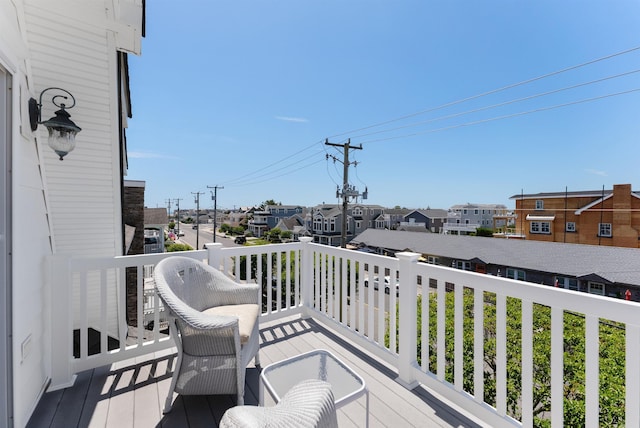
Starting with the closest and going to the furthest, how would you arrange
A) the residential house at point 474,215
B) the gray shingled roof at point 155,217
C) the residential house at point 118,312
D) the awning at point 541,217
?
the residential house at point 118,312, the gray shingled roof at point 155,217, the awning at point 541,217, the residential house at point 474,215

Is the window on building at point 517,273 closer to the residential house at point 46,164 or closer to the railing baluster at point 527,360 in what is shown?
the railing baluster at point 527,360

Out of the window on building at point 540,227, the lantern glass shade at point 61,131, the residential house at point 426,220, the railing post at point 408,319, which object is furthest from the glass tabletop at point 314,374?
the residential house at point 426,220

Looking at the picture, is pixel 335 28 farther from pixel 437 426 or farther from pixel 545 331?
pixel 437 426

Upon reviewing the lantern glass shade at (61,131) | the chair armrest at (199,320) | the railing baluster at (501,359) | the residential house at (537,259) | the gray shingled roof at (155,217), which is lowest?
the residential house at (537,259)

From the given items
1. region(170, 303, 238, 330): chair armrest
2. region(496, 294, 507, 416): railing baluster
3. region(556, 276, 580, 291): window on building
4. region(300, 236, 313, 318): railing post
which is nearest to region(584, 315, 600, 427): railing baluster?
region(496, 294, 507, 416): railing baluster

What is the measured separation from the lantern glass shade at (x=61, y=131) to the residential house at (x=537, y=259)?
7926 mm

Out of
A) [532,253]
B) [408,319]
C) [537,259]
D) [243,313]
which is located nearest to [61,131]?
[243,313]

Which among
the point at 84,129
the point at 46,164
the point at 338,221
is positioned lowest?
the point at 338,221

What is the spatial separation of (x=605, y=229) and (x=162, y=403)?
21979 mm

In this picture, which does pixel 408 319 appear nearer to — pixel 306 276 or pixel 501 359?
pixel 501 359

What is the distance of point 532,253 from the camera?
14.1 m

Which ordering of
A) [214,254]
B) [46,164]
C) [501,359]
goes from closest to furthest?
[501,359], [214,254], [46,164]

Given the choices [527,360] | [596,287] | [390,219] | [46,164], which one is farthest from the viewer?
[390,219]

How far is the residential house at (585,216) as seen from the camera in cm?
1461
